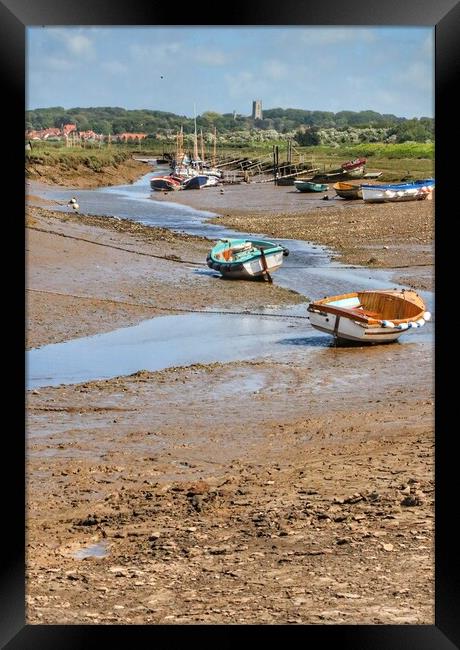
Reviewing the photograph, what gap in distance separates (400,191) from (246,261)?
6.59m

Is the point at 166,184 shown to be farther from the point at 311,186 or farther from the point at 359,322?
the point at 359,322

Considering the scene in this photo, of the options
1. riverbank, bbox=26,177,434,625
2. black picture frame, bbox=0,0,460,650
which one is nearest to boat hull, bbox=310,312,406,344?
riverbank, bbox=26,177,434,625

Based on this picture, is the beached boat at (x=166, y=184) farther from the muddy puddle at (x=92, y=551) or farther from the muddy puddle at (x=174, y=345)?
the muddy puddle at (x=92, y=551)

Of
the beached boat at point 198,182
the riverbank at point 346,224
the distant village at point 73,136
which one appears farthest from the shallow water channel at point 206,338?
the beached boat at point 198,182

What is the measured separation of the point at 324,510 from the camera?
5.44m

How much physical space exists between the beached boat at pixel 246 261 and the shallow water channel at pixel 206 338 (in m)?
0.25

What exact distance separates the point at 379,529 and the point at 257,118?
12.8 m

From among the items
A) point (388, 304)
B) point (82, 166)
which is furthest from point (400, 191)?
point (82, 166)

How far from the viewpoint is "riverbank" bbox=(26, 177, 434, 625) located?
4535 mm

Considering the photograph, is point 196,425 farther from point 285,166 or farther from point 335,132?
point 285,166

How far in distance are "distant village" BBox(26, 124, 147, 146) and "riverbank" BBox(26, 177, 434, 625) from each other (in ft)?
41.6

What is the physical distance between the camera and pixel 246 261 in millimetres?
11961

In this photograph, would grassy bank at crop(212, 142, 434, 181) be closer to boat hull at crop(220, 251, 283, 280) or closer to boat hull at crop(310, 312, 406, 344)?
boat hull at crop(220, 251, 283, 280)

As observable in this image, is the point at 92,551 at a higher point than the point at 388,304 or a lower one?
lower
